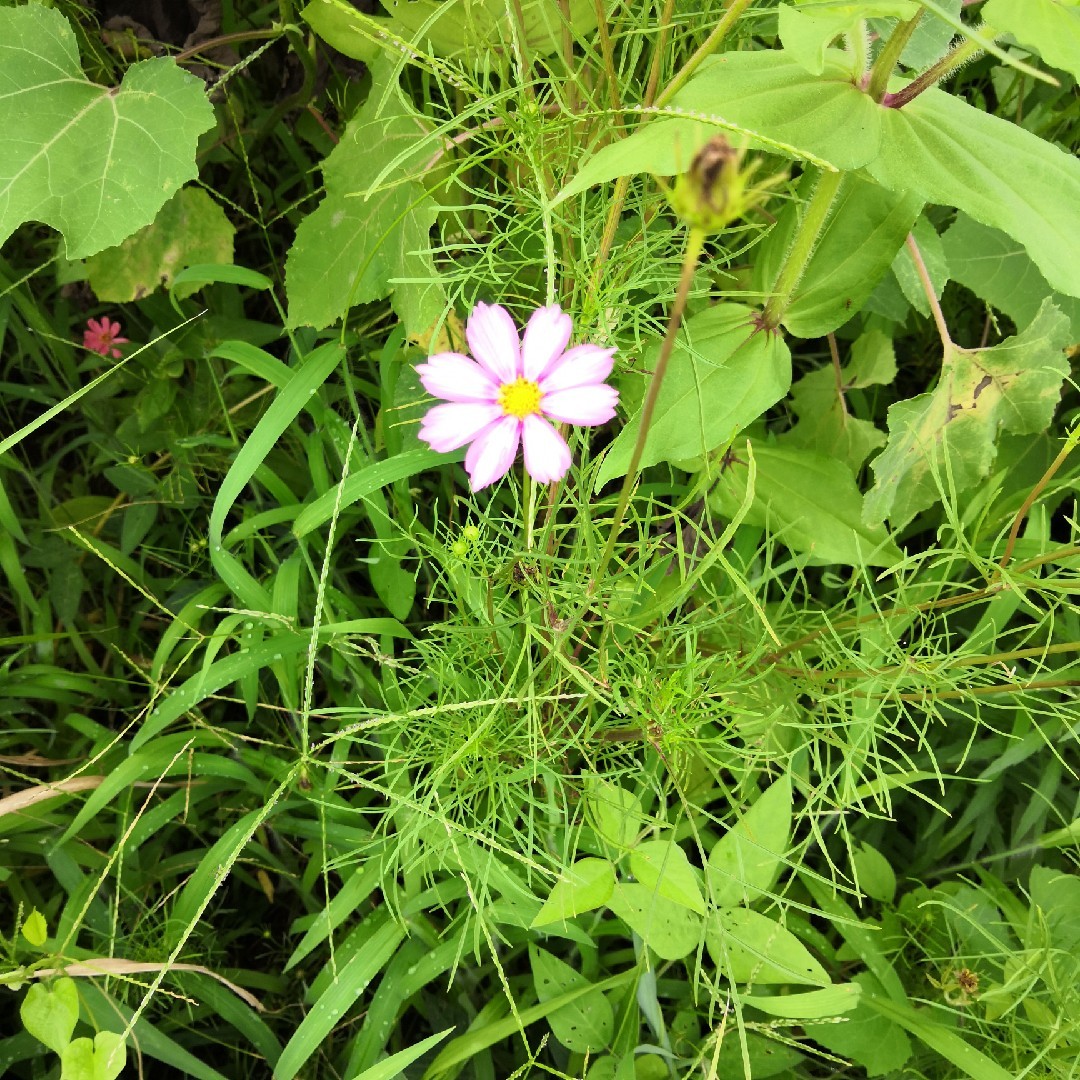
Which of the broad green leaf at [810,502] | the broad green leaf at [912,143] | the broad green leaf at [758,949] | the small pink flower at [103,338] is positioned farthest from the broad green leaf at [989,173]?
the small pink flower at [103,338]

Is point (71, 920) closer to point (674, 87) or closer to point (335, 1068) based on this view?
point (335, 1068)

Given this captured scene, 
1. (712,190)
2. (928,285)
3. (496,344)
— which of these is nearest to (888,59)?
(928,285)

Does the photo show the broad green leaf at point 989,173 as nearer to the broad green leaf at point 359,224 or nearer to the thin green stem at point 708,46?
the thin green stem at point 708,46

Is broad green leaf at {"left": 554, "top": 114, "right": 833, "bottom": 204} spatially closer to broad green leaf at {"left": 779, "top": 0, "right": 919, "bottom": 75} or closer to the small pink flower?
broad green leaf at {"left": 779, "top": 0, "right": 919, "bottom": 75}

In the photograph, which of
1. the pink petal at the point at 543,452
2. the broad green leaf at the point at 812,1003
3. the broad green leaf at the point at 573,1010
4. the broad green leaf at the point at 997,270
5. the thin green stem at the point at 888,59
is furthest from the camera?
the broad green leaf at the point at 997,270

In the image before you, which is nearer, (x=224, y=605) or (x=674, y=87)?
(x=674, y=87)

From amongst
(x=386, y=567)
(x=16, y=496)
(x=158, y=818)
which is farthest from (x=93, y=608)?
(x=386, y=567)
